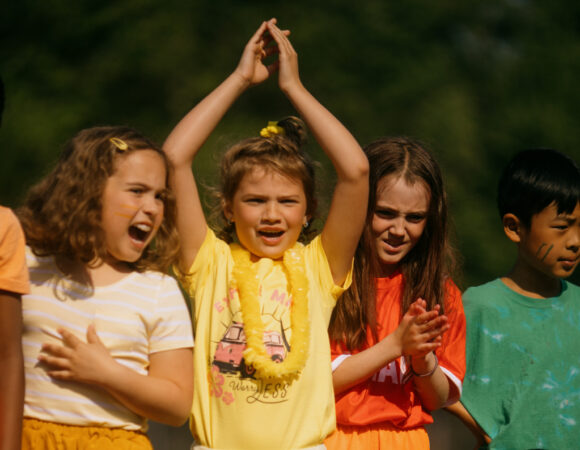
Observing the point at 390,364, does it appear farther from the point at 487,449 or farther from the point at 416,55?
the point at 416,55

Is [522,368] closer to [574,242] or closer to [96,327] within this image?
[574,242]

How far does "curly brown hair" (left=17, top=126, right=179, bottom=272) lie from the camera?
9.84 feet

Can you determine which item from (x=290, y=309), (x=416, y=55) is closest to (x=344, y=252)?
(x=290, y=309)

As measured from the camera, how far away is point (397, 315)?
3.74 m

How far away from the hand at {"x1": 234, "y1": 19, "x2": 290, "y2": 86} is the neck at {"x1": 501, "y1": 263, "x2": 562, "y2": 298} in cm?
158

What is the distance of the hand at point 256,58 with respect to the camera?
368 centimetres

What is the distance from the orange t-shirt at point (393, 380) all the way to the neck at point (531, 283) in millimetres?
479

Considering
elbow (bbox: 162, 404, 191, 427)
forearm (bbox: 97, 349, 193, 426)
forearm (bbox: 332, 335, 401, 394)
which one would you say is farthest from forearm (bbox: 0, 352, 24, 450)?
forearm (bbox: 332, 335, 401, 394)

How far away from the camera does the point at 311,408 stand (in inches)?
130

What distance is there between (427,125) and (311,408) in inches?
302

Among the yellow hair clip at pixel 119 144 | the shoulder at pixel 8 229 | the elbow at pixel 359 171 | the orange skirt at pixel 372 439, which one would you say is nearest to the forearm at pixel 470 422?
the orange skirt at pixel 372 439

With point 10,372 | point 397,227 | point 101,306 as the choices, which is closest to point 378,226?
point 397,227

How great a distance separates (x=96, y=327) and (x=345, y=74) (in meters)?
8.37

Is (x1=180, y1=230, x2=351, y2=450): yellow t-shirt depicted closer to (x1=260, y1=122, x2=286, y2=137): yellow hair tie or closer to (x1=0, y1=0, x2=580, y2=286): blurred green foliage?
(x1=260, y1=122, x2=286, y2=137): yellow hair tie
